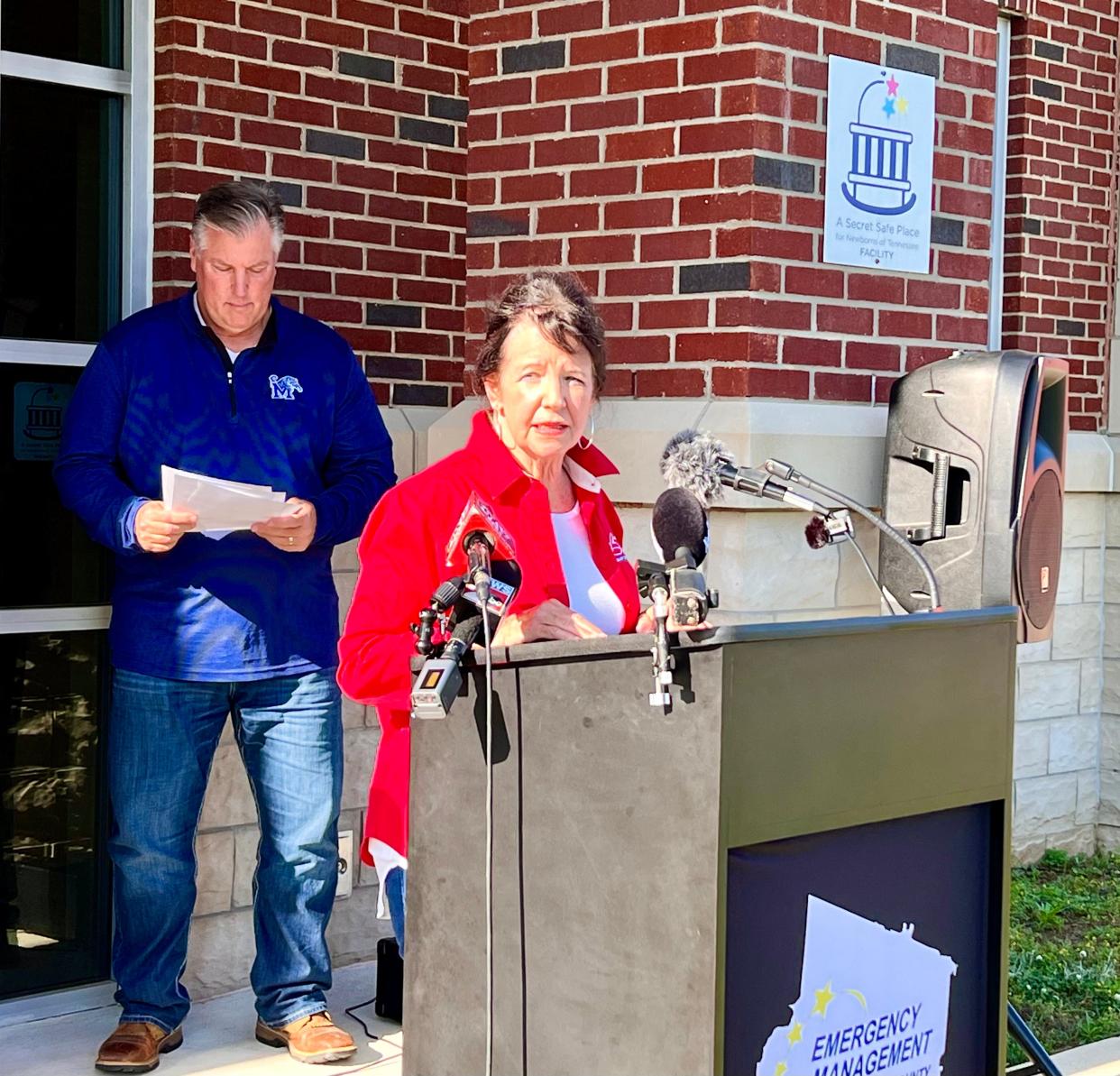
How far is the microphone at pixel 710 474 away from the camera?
130 inches

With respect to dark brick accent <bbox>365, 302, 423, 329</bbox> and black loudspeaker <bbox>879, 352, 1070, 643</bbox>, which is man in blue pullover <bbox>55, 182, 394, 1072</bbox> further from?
black loudspeaker <bbox>879, 352, 1070, 643</bbox>

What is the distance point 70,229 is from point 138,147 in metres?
0.31

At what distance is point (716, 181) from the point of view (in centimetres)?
502

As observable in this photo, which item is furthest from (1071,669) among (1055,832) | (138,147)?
(138,147)

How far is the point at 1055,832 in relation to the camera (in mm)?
7543

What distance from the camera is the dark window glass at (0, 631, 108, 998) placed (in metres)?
4.73

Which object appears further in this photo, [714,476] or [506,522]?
[714,476]

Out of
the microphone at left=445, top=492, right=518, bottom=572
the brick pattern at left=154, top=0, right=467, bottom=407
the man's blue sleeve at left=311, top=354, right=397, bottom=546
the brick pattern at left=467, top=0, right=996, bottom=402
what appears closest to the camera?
the microphone at left=445, top=492, right=518, bottom=572

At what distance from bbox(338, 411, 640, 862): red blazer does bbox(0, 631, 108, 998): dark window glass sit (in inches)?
73.3

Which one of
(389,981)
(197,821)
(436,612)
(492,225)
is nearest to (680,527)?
(436,612)

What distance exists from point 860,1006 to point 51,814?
9.57 feet

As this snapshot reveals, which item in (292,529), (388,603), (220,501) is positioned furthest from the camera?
(292,529)

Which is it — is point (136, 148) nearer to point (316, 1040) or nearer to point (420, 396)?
point (420, 396)

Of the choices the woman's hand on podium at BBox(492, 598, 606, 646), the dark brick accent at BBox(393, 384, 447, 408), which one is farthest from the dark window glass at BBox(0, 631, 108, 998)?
the woman's hand on podium at BBox(492, 598, 606, 646)
